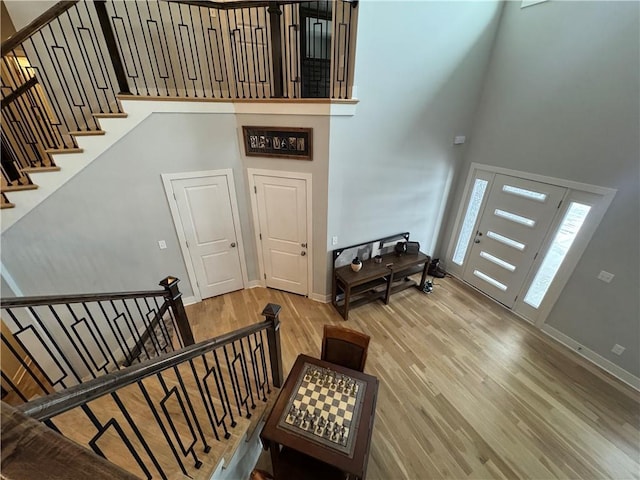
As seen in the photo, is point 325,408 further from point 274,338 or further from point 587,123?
point 587,123

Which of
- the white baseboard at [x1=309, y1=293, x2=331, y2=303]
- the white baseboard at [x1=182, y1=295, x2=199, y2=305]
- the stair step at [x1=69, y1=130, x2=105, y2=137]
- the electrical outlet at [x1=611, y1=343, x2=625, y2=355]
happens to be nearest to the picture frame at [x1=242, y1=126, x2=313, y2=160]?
the stair step at [x1=69, y1=130, x2=105, y2=137]

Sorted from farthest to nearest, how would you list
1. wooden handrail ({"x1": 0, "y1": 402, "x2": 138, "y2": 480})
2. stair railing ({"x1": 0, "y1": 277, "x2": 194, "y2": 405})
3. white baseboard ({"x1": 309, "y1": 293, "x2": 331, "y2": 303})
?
white baseboard ({"x1": 309, "y1": 293, "x2": 331, "y2": 303})
stair railing ({"x1": 0, "y1": 277, "x2": 194, "y2": 405})
wooden handrail ({"x1": 0, "y1": 402, "x2": 138, "y2": 480})

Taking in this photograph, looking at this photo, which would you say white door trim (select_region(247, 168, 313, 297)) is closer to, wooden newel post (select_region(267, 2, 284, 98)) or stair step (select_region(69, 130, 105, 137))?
wooden newel post (select_region(267, 2, 284, 98))

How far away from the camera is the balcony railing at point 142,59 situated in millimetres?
2748

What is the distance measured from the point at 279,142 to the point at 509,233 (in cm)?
367

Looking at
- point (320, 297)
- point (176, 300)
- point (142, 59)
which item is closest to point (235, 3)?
point (142, 59)

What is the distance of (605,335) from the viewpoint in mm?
3074

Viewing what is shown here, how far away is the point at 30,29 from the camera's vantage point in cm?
207

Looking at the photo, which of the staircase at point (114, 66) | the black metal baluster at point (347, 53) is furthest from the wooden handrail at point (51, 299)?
the black metal baluster at point (347, 53)

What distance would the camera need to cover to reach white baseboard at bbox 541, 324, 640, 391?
9.64 feet

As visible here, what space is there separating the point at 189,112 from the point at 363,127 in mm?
2114

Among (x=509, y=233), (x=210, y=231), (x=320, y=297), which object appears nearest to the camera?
(x=210, y=231)

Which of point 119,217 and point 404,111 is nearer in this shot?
point 119,217

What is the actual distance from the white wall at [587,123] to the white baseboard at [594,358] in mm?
59
